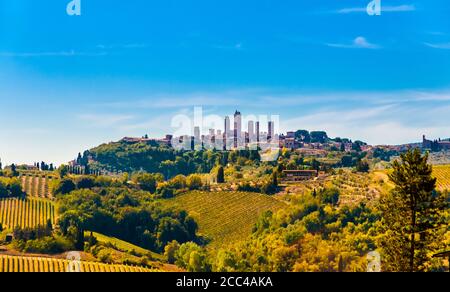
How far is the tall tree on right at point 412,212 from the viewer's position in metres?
13.4

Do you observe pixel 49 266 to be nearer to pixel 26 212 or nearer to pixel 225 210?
pixel 26 212

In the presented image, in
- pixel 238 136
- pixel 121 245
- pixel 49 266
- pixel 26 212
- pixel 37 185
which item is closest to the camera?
pixel 49 266

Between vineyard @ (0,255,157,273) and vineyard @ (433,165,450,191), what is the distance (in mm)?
23910

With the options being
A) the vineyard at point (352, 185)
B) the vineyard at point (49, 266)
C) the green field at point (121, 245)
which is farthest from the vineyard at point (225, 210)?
the vineyard at point (49, 266)

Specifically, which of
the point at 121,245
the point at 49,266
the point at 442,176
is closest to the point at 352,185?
the point at 442,176

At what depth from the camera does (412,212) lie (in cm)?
1348

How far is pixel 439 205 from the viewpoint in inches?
525

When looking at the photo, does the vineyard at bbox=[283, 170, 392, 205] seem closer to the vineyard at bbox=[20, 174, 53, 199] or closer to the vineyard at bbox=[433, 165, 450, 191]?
the vineyard at bbox=[433, 165, 450, 191]

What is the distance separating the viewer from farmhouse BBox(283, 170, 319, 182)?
171 feet

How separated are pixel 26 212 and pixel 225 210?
18.0 m

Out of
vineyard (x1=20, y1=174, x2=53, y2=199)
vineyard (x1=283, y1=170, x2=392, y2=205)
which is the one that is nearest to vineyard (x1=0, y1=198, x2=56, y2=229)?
vineyard (x1=20, y1=174, x2=53, y2=199)

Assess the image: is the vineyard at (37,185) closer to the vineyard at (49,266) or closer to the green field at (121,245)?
the green field at (121,245)
